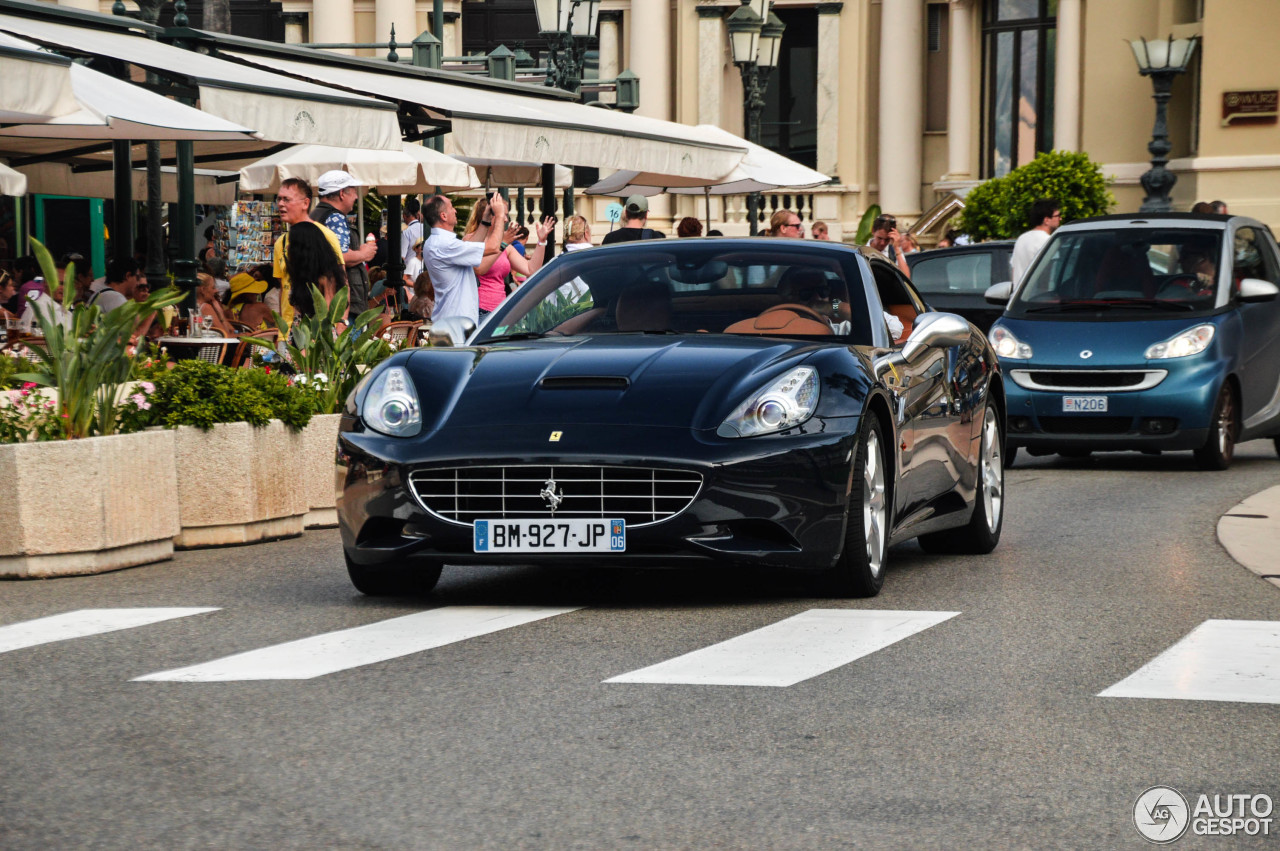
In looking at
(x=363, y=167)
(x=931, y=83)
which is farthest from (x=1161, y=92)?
(x=363, y=167)

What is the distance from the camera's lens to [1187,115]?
38.7m

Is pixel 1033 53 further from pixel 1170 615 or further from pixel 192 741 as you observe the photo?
pixel 192 741

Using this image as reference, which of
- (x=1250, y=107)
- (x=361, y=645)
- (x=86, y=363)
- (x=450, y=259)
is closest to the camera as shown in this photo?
(x=361, y=645)

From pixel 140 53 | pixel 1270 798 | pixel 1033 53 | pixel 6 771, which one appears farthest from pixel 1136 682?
pixel 1033 53

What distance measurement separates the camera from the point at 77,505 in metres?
8.87

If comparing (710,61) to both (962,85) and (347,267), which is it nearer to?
(962,85)

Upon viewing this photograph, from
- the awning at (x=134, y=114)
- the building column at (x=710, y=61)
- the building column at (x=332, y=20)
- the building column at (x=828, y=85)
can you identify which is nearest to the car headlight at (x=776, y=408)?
the awning at (x=134, y=114)

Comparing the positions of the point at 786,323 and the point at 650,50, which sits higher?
the point at 650,50

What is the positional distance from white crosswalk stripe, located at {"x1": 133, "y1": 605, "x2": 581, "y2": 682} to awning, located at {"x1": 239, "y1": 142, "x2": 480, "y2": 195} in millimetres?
12948

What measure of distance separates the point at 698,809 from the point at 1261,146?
1353 inches

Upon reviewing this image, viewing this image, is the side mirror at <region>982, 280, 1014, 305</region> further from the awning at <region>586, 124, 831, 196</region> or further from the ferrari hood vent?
the ferrari hood vent

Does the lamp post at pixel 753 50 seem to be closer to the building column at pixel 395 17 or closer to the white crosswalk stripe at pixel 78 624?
the white crosswalk stripe at pixel 78 624

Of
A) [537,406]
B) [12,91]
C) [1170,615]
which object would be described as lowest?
[1170,615]

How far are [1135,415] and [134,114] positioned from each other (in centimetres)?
676
